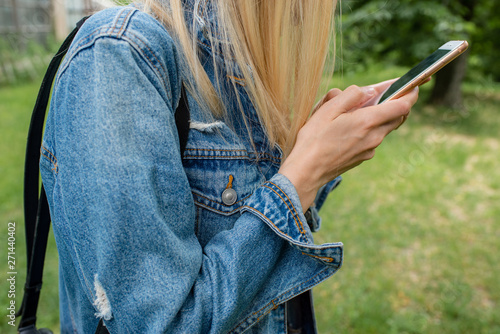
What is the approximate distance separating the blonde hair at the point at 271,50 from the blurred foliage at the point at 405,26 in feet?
16.7

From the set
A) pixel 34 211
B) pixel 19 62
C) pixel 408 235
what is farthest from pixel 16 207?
pixel 19 62

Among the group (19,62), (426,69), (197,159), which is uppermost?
(426,69)

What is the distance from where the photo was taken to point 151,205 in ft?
2.50

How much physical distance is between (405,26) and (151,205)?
7684 millimetres

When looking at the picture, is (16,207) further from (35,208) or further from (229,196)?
(229,196)

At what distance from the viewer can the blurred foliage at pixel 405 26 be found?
6.45 meters

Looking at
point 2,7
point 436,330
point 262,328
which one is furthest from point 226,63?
point 2,7

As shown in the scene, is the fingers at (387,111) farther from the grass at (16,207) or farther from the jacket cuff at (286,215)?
the grass at (16,207)

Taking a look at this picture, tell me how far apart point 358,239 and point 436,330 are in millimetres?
1251

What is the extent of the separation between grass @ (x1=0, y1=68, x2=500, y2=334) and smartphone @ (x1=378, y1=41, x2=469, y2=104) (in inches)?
37.7

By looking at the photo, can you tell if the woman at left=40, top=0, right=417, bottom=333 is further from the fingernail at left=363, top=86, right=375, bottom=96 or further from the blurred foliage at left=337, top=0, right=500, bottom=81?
the blurred foliage at left=337, top=0, right=500, bottom=81

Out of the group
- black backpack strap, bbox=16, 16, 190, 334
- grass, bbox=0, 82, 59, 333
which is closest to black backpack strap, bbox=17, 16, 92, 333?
black backpack strap, bbox=16, 16, 190, 334

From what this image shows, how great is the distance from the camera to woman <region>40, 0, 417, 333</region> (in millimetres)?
747

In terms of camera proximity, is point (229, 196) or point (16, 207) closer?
point (229, 196)
